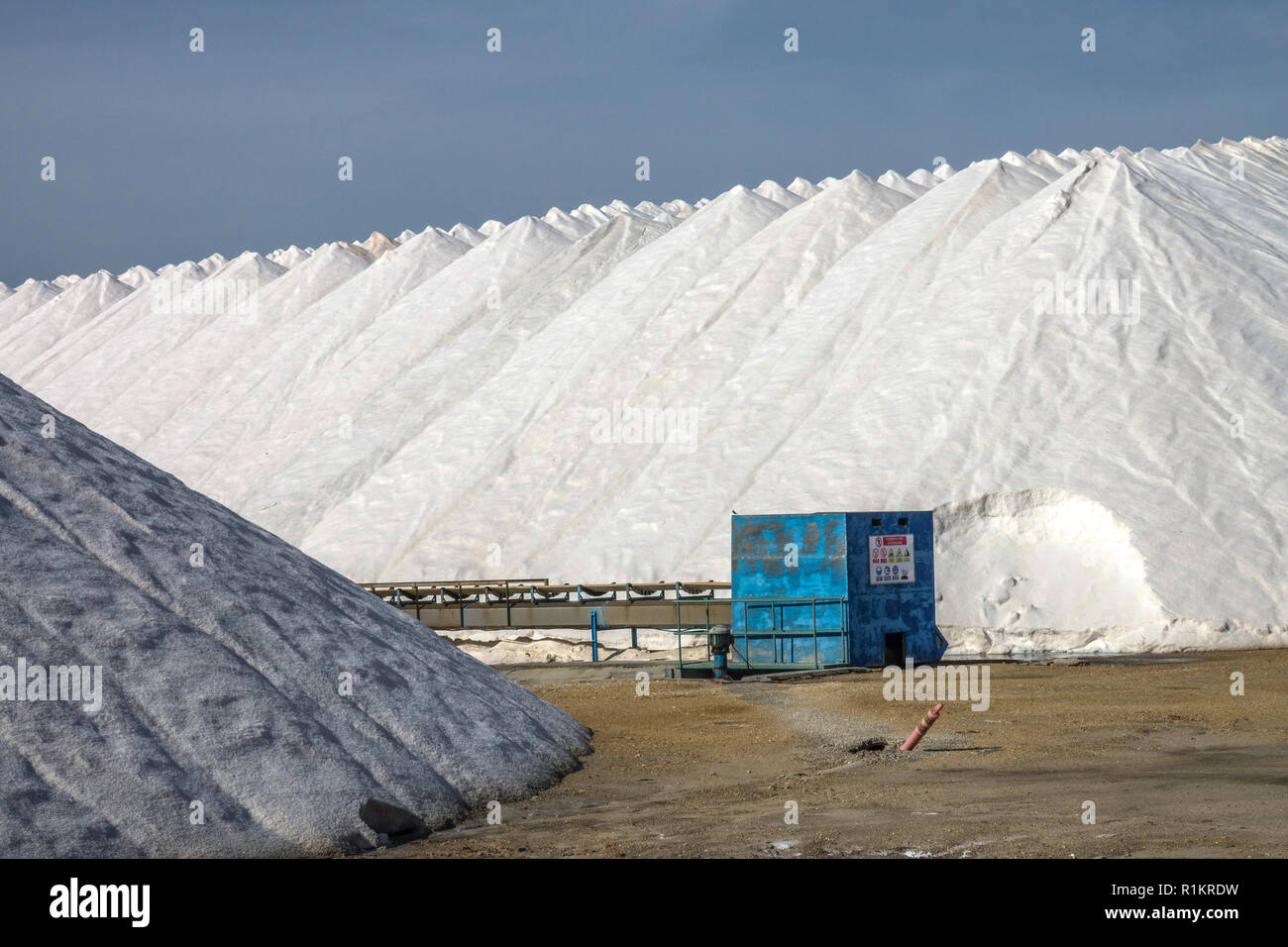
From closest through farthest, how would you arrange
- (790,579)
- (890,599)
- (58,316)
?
(790,579) → (890,599) → (58,316)

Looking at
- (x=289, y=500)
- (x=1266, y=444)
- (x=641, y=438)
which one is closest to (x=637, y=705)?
(x=1266, y=444)

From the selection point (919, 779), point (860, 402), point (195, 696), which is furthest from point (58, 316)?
point (919, 779)

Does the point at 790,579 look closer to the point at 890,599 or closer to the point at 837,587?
the point at 837,587

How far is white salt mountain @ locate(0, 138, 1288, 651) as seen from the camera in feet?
86.7

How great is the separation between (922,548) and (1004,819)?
1293cm

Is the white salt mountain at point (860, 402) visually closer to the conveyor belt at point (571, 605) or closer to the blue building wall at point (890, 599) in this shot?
the conveyor belt at point (571, 605)

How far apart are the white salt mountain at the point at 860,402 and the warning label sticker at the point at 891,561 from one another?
373 centimetres

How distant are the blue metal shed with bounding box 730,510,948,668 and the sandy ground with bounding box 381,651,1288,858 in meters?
2.71

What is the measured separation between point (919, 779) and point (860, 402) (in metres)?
20.9

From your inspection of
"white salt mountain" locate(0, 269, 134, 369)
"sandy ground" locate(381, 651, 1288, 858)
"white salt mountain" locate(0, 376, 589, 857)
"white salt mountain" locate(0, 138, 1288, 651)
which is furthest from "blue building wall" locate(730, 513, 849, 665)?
"white salt mountain" locate(0, 269, 134, 369)

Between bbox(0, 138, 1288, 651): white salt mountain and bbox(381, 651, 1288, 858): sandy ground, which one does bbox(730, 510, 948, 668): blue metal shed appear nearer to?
bbox(381, 651, 1288, 858): sandy ground

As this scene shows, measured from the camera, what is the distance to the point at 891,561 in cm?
2178

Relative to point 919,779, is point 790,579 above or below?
above

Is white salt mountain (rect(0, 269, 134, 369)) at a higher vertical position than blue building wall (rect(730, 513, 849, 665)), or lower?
higher
